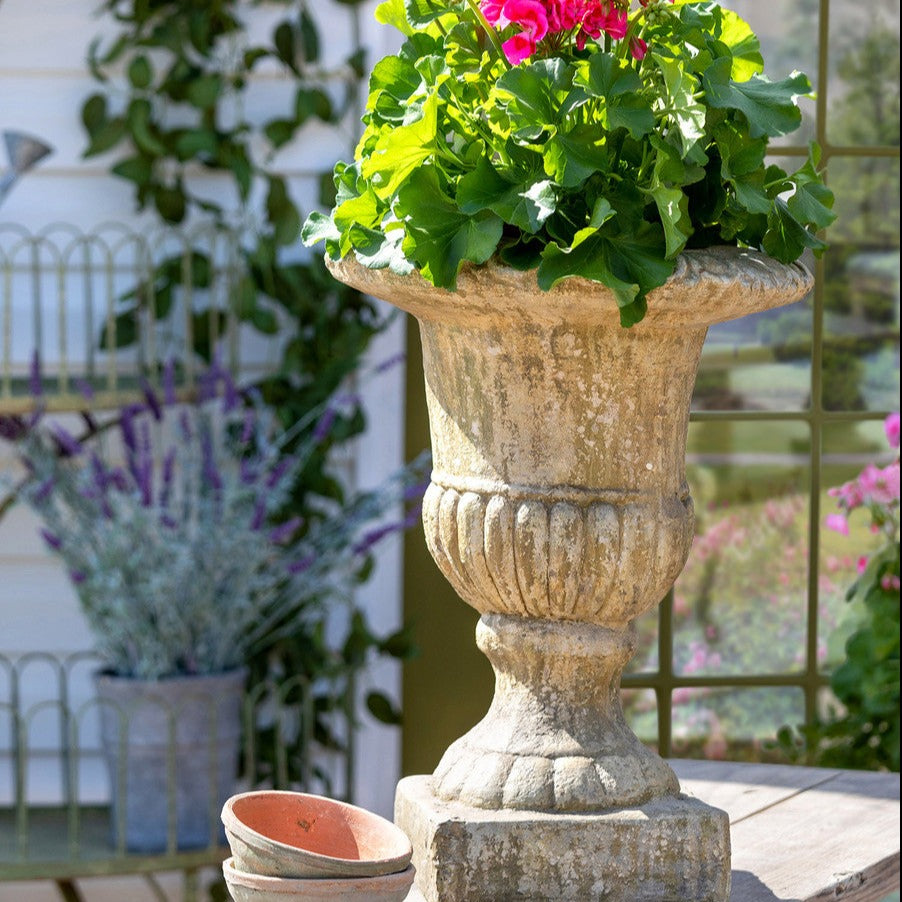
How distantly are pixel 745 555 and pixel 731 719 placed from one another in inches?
13.0

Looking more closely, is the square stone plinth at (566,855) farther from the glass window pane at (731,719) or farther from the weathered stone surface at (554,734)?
the glass window pane at (731,719)

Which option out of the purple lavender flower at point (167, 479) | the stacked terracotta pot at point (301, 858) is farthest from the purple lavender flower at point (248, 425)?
the stacked terracotta pot at point (301, 858)

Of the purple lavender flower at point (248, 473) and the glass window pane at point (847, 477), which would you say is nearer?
the purple lavender flower at point (248, 473)

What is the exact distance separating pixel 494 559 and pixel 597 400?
0.16 m

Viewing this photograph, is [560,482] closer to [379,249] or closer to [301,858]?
[379,249]

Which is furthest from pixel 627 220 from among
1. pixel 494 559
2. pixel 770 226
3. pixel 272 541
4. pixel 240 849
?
pixel 272 541

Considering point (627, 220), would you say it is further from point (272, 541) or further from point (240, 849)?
point (272, 541)

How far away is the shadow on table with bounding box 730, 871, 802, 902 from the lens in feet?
4.38

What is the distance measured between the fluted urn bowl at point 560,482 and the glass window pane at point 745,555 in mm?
1537

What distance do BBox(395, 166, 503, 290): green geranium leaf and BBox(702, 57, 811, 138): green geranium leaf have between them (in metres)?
0.21

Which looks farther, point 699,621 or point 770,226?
point 699,621

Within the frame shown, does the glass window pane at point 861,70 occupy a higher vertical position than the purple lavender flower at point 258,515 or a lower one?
higher

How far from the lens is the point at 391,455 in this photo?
2598 mm

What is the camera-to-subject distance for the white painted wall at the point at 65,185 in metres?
2.52
